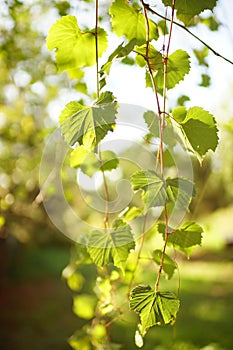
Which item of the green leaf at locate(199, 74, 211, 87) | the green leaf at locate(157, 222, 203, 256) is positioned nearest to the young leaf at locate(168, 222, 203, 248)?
the green leaf at locate(157, 222, 203, 256)

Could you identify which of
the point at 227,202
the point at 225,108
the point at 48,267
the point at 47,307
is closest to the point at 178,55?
the point at 47,307

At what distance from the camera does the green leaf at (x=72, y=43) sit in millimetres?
641

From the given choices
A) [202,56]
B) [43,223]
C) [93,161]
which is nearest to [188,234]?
[93,161]

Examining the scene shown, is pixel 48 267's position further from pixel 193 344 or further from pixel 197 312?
pixel 193 344

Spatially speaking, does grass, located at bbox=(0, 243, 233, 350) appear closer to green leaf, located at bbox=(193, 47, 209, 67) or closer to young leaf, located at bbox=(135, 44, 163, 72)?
green leaf, located at bbox=(193, 47, 209, 67)

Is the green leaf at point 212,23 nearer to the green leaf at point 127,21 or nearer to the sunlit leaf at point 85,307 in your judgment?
the green leaf at point 127,21

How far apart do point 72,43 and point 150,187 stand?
27 centimetres

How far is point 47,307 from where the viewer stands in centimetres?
641

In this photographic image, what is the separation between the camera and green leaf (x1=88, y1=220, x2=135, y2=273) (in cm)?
63

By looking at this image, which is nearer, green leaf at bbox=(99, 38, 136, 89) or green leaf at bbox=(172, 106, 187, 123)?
green leaf at bbox=(99, 38, 136, 89)

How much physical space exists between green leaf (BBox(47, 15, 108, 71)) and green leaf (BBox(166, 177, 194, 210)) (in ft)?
0.80

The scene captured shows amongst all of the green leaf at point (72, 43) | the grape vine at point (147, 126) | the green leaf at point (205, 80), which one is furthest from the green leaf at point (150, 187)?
the green leaf at point (205, 80)

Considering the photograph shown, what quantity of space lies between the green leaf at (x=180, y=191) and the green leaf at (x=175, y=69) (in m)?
0.15

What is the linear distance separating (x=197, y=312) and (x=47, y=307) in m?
2.16
